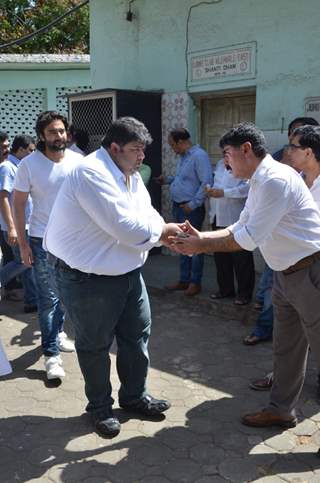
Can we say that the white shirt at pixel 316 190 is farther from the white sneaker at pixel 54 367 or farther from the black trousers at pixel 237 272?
the white sneaker at pixel 54 367

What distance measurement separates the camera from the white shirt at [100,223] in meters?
2.96

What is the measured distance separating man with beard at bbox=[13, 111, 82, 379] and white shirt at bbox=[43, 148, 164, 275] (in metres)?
0.99

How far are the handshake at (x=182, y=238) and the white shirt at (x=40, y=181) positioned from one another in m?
1.11

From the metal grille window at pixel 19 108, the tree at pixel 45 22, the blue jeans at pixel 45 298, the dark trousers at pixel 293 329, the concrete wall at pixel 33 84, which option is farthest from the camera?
the tree at pixel 45 22

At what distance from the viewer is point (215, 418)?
358cm

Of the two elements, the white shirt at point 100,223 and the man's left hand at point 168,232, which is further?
the man's left hand at point 168,232

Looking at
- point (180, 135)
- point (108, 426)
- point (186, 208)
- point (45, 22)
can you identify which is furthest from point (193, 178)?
point (45, 22)

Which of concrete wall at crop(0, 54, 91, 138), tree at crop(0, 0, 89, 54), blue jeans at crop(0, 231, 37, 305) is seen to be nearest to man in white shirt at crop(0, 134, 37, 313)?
blue jeans at crop(0, 231, 37, 305)

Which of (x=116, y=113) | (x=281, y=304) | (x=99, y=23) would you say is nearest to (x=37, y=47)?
(x=99, y=23)

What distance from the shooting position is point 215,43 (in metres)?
7.07

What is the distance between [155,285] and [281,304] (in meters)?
3.44

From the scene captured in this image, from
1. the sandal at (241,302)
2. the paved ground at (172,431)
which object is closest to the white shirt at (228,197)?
the sandal at (241,302)

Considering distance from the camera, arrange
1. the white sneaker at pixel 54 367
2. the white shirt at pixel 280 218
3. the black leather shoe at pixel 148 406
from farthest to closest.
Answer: the white sneaker at pixel 54 367, the black leather shoe at pixel 148 406, the white shirt at pixel 280 218

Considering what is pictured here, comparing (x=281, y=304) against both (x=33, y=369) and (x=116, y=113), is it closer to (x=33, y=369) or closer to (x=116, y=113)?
(x=33, y=369)
